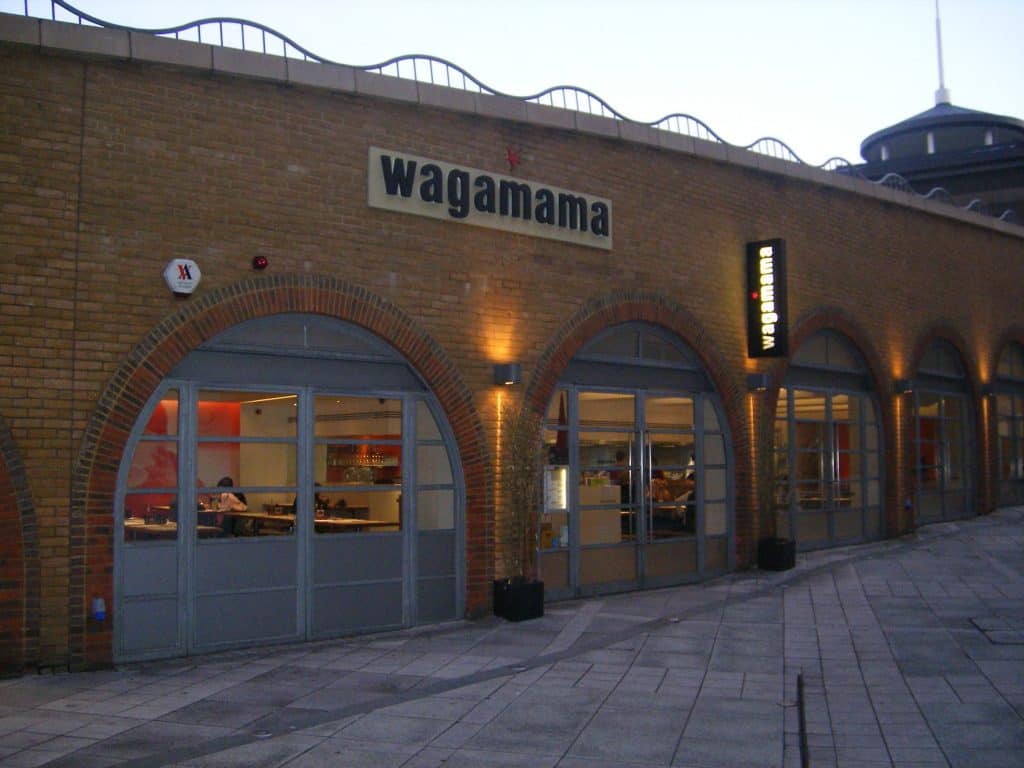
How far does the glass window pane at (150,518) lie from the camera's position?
1079 cm

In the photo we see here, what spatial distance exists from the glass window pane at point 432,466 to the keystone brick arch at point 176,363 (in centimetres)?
23

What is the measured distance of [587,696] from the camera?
9.28 m

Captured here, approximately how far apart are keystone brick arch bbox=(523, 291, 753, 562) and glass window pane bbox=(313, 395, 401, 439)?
6.54 ft

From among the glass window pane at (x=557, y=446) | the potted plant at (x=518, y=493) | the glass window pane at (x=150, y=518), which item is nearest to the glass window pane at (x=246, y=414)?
the glass window pane at (x=150, y=518)

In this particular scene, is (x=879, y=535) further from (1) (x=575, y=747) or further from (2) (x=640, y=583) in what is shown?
(1) (x=575, y=747)

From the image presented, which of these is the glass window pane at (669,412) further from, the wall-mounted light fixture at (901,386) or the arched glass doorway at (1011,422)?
the arched glass doorway at (1011,422)

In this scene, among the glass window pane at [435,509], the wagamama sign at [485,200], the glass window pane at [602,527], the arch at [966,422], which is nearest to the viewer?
the wagamama sign at [485,200]

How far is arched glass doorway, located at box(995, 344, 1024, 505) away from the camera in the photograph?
27016mm

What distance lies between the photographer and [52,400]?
10250mm

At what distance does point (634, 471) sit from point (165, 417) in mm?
7189

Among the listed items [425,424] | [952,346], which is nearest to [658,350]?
[425,424]

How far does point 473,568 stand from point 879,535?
11.2 m

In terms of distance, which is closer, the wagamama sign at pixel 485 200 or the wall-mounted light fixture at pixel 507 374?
the wagamama sign at pixel 485 200

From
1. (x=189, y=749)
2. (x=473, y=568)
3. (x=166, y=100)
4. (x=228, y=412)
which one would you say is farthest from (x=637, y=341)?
(x=189, y=749)
